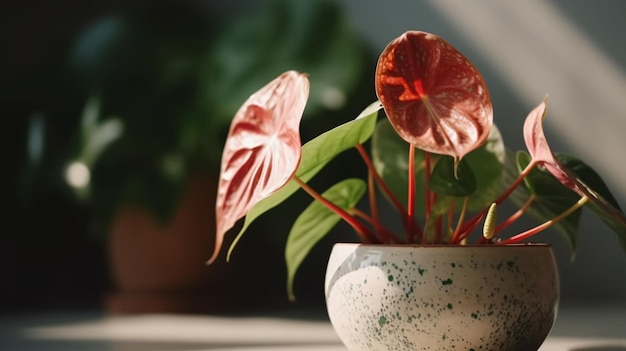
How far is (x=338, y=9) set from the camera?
1.41 meters

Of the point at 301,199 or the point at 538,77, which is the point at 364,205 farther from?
the point at 538,77

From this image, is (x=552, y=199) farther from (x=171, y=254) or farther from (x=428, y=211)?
(x=171, y=254)

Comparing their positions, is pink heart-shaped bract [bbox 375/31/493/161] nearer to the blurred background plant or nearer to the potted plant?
the potted plant

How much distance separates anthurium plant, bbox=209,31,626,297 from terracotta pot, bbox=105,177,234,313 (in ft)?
1.90

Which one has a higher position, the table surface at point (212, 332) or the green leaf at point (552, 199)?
the green leaf at point (552, 199)

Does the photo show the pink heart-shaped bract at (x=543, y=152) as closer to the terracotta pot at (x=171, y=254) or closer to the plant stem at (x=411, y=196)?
the plant stem at (x=411, y=196)

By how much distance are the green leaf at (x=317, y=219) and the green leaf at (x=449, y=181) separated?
13 cm

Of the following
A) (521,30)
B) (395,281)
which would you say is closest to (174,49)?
(521,30)

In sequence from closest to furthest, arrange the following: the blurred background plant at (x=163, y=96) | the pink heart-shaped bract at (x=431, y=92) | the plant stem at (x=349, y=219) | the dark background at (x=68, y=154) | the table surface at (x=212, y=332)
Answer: the pink heart-shaped bract at (x=431, y=92) < the plant stem at (x=349, y=219) < the table surface at (x=212, y=332) < the blurred background plant at (x=163, y=96) < the dark background at (x=68, y=154)

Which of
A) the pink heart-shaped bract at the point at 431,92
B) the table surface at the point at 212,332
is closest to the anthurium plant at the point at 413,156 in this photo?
the pink heart-shaped bract at the point at 431,92

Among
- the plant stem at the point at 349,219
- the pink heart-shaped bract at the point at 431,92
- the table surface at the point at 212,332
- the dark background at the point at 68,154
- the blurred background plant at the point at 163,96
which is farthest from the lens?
the dark background at the point at 68,154

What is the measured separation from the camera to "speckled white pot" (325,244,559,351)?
62 centimetres

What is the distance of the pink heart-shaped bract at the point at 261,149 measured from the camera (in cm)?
61

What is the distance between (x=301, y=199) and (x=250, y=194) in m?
0.78
